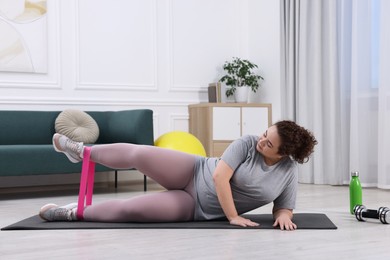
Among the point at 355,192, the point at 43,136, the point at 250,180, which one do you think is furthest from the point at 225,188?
the point at 43,136

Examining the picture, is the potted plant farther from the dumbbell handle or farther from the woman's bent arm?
the woman's bent arm

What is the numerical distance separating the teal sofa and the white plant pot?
133 cm

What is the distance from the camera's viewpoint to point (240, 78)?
5980 mm

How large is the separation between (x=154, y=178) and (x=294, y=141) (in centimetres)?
71

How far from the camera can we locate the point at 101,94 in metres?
5.53

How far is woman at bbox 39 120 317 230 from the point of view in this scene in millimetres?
2695

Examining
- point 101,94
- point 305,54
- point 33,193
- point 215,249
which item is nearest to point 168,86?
point 101,94

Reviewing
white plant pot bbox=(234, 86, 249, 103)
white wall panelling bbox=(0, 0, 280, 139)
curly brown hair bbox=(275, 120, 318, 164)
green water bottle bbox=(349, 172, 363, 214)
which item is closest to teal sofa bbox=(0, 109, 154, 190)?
white wall panelling bbox=(0, 0, 280, 139)

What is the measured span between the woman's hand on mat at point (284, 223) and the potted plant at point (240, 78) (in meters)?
3.21

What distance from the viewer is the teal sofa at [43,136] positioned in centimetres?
433

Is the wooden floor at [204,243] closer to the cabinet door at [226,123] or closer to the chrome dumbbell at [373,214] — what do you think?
the chrome dumbbell at [373,214]

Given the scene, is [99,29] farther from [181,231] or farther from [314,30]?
[181,231]

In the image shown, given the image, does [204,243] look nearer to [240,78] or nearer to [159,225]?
[159,225]

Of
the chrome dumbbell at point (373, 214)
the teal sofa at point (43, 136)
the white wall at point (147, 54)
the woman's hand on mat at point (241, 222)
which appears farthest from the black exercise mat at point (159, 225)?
the white wall at point (147, 54)
